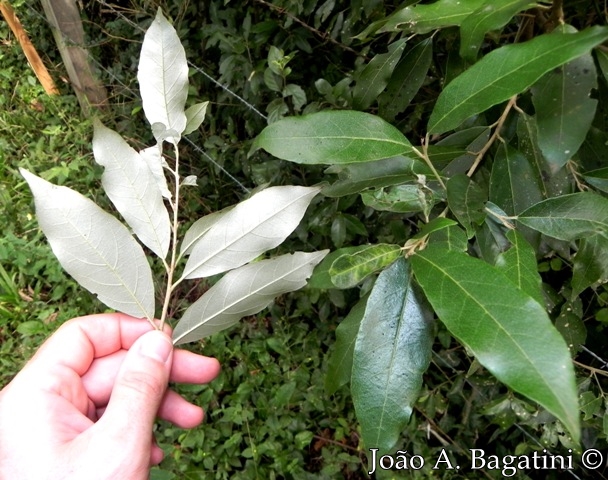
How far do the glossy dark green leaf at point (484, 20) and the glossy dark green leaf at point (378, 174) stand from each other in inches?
5.9

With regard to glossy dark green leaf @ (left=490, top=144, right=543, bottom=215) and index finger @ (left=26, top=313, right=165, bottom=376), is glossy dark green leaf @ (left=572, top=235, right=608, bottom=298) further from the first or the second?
index finger @ (left=26, top=313, right=165, bottom=376)

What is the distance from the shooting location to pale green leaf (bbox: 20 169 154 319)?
2.19 ft

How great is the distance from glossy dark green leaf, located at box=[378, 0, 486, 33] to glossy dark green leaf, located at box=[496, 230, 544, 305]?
0.28m

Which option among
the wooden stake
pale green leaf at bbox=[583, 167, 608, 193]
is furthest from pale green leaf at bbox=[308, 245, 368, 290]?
the wooden stake

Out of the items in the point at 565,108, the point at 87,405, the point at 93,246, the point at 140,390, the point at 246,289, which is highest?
the point at 565,108

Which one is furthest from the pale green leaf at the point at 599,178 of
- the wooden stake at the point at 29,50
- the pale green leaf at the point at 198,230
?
the wooden stake at the point at 29,50

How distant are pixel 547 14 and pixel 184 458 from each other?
1.51 m

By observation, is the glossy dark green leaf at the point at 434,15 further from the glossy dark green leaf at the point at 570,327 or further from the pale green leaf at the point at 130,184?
the glossy dark green leaf at the point at 570,327

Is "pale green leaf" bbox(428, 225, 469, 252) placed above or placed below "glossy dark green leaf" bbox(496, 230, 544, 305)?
above

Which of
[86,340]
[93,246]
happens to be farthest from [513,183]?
[86,340]

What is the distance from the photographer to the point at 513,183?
644 mm

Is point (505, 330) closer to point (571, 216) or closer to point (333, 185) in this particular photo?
point (571, 216)

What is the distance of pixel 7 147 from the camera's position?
8.07 feet

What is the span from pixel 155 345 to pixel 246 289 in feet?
0.64
